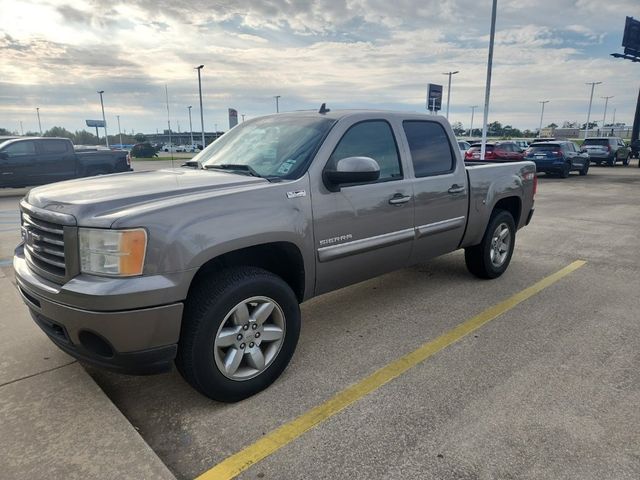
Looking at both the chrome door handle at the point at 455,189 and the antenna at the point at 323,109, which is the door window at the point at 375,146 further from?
the chrome door handle at the point at 455,189

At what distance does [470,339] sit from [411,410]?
1.25 meters

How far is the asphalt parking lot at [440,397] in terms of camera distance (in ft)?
8.06

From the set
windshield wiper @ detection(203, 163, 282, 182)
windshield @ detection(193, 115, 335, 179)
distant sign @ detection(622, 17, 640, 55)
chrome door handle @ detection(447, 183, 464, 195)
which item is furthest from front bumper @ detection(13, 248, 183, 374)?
distant sign @ detection(622, 17, 640, 55)

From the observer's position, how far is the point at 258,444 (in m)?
2.59

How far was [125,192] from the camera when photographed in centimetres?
293

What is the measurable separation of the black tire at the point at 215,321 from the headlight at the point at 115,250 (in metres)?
0.42

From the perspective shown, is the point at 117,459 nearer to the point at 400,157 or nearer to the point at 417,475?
the point at 417,475

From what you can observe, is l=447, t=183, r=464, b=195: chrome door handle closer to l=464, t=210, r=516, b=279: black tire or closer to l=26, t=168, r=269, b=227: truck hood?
l=464, t=210, r=516, b=279: black tire

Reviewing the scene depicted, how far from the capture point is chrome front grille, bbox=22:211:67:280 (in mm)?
2650

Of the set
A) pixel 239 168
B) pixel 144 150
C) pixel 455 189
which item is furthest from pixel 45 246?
pixel 144 150

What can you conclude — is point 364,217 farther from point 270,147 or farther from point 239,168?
point 239,168

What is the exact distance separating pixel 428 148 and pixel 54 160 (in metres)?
13.7

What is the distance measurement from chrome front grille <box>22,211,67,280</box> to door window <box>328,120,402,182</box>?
6.30 feet

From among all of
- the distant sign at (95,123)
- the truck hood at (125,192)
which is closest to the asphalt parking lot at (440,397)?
the truck hood at (125,192)
